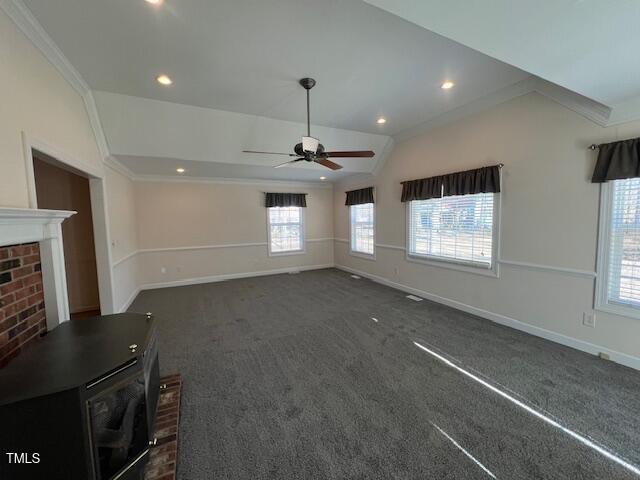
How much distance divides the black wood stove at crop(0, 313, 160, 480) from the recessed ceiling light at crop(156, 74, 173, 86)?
250 centimetres

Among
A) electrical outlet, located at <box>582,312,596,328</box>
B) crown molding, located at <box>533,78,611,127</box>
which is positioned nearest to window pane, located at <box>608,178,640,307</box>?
electrical outlet, located at <box>582,312,596,328</box>

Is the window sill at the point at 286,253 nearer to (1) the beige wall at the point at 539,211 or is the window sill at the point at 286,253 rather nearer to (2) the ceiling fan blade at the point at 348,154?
(1) the beige wall at the point at 539,211

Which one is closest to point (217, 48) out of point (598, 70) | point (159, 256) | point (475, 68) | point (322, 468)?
point (475, 68)

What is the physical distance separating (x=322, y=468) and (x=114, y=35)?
3.43 m

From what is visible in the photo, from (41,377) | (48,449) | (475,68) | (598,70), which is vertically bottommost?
(48,449)

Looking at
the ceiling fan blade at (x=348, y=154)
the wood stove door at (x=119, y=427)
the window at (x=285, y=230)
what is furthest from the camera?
the window at (x=285, y=230)

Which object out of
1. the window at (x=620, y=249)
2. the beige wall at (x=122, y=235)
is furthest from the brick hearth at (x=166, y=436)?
the window at (x=620, y=249)

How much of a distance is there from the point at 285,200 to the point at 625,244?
5668 mm

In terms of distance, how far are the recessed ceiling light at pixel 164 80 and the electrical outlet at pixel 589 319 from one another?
5.00m

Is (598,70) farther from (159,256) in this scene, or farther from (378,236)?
(159,256)

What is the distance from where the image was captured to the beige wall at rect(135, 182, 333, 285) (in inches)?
212

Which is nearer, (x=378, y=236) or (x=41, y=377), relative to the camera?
(x=41, y=377)

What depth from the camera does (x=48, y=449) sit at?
1.02 metres

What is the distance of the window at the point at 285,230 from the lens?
6664 mm
